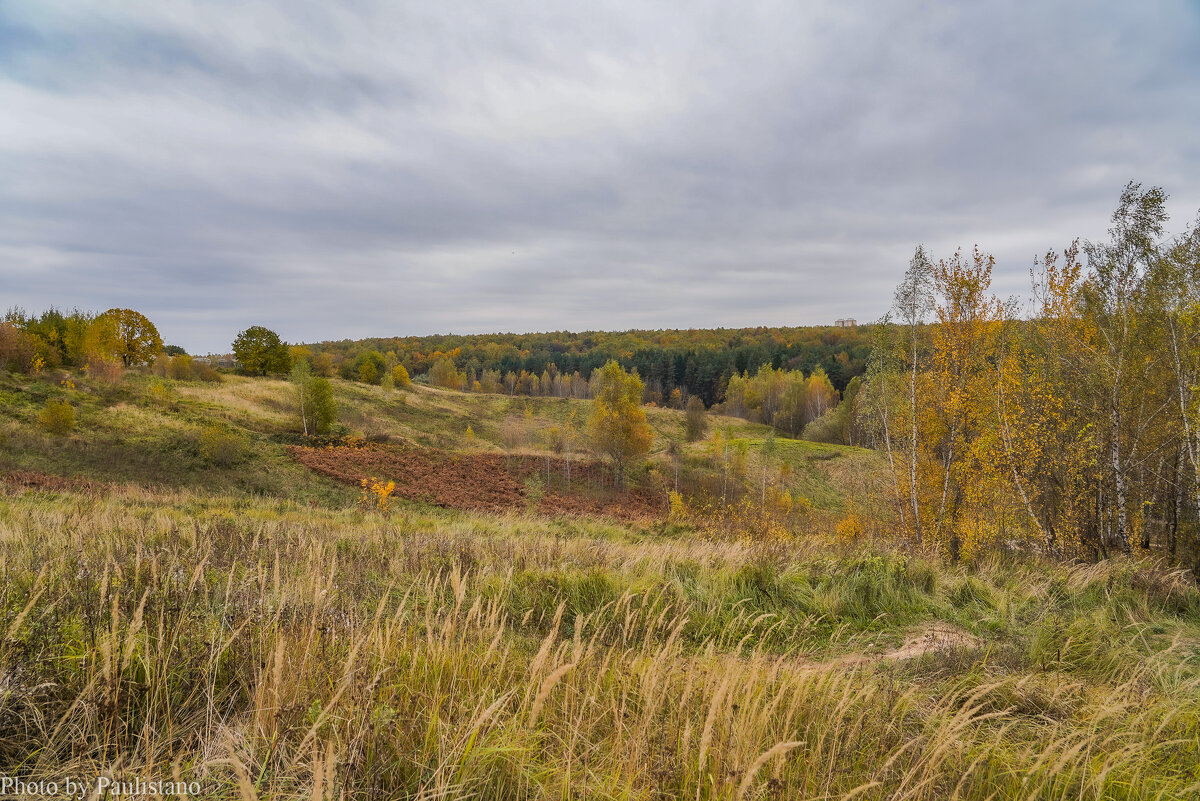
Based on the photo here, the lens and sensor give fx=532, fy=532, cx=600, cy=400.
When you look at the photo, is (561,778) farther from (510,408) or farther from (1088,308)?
(510,408)

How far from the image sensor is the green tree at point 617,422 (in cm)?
3934

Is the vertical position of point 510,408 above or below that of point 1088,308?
below

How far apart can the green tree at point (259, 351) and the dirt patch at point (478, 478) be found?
3507 centimetres

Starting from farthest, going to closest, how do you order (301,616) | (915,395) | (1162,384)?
(915,395), (1162,384), (301,616)

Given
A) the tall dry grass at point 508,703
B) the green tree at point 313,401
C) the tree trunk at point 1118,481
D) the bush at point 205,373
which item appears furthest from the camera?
the bush at point 205,373

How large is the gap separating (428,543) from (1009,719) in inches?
257

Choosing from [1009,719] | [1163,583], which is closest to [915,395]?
[1163,583]

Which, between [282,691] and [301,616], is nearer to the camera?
[282,691]

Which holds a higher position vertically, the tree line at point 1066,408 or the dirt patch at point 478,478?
the tree line at point 1066,408

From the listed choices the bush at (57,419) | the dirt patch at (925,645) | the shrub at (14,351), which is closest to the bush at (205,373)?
the shrub at (14,351)

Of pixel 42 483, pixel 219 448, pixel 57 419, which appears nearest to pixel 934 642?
pixel 42 483

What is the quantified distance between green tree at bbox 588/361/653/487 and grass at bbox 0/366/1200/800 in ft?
103

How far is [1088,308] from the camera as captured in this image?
526 inches

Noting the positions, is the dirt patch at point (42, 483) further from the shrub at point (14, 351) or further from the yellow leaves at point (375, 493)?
the shrub at point (14, 351)
